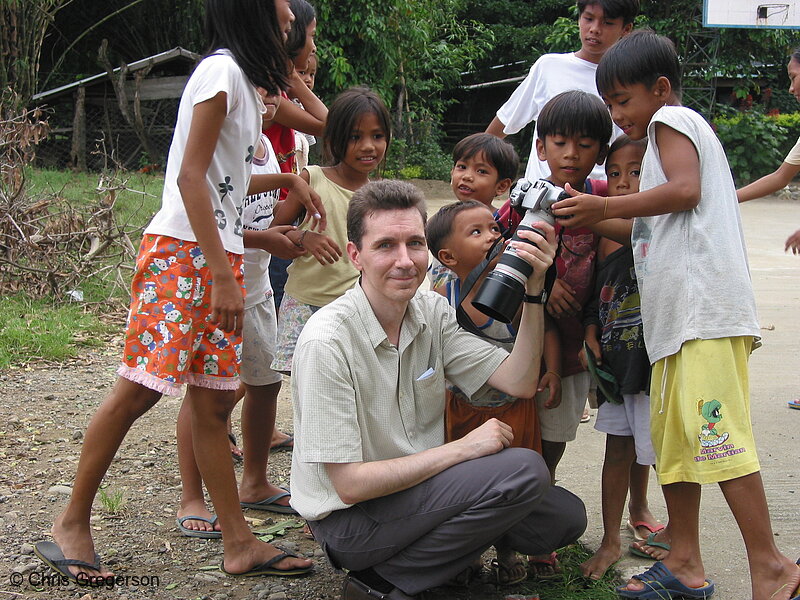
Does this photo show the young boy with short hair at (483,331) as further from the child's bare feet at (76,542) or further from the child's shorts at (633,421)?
the child's bare feet at (76,542)

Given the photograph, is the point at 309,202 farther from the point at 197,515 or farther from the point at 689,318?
the point at 689,318

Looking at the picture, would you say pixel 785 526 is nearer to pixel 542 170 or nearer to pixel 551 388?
pixel 551 388

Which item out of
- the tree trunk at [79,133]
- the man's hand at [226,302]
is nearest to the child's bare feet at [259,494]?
the man's hand at [226,302]

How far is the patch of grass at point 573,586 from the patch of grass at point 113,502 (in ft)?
4.86

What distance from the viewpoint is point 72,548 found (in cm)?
262

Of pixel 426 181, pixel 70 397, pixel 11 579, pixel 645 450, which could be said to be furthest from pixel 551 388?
pixel 426 181

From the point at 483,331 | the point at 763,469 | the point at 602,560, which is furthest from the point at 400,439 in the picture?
the point at 763,469

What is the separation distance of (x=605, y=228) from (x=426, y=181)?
1467 cm

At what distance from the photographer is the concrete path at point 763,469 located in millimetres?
2805

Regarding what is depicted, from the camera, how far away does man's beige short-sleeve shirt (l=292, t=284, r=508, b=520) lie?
7.59ft

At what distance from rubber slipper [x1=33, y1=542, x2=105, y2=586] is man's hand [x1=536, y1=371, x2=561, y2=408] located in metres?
1.45

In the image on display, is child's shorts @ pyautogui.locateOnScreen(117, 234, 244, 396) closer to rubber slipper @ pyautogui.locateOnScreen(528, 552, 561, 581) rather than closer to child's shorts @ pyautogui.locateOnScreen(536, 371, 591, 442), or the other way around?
child's shorts @ pyautogui.locateOnScreen(536, 371, 591, 442)

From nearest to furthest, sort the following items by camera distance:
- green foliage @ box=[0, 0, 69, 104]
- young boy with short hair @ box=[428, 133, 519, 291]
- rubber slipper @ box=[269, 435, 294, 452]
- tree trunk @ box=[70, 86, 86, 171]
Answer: young boy with short hair @ box=[428, 133, 519, 291] → rubber slipper @ box=[269, 435, 294, 452] → green foliage @ box=[0, 0, 69, 104] → tree trunk @ box=[70, 86, 86, 171]

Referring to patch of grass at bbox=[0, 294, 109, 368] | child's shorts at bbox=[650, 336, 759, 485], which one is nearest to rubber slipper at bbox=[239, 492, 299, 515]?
child's shorts at bbox=[650, 336, 759, 485]
